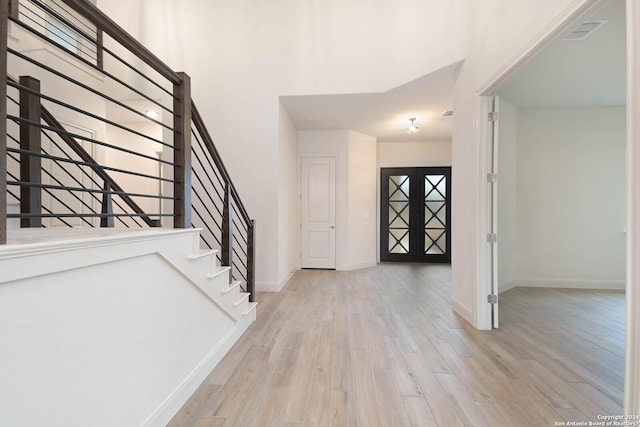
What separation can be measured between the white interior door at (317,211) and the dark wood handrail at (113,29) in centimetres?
393

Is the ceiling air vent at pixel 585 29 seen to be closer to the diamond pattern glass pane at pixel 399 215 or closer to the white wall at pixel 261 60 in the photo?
the white wall at pixel 261 60

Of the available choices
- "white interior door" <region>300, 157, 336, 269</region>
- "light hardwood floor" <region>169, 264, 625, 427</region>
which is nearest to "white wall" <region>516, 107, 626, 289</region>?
"light hardwood floor" <region>169, 264, 625, 427</region>

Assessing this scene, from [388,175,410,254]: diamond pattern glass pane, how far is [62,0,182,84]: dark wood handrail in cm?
547

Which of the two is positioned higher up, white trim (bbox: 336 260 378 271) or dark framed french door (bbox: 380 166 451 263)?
dark framed french door (bbox: 380 166 451 263)

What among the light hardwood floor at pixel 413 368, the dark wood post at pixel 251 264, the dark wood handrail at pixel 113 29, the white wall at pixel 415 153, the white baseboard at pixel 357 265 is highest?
the white wall at pixel 415 153

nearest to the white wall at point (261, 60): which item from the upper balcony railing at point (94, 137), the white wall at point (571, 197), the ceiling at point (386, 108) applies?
the ceiling at point (386, 108)

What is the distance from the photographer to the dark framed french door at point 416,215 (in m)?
6.59

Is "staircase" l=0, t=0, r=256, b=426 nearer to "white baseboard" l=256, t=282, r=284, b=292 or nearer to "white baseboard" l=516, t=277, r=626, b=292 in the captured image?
"white baseboard" l=256, t=282, r=284, b=292

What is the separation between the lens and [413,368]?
7.05 feet

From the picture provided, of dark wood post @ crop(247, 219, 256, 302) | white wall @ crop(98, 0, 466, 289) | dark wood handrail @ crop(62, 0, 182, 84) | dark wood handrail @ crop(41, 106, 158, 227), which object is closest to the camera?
dark wood handrail @ crop(62, 0, 182, 84)

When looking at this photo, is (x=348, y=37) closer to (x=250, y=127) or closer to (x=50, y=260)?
(x=250, y=127)

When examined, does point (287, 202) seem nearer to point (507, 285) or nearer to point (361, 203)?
point (361, 203)

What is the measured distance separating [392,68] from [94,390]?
419 centimetres

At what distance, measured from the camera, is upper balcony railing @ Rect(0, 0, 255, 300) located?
1.18 m
